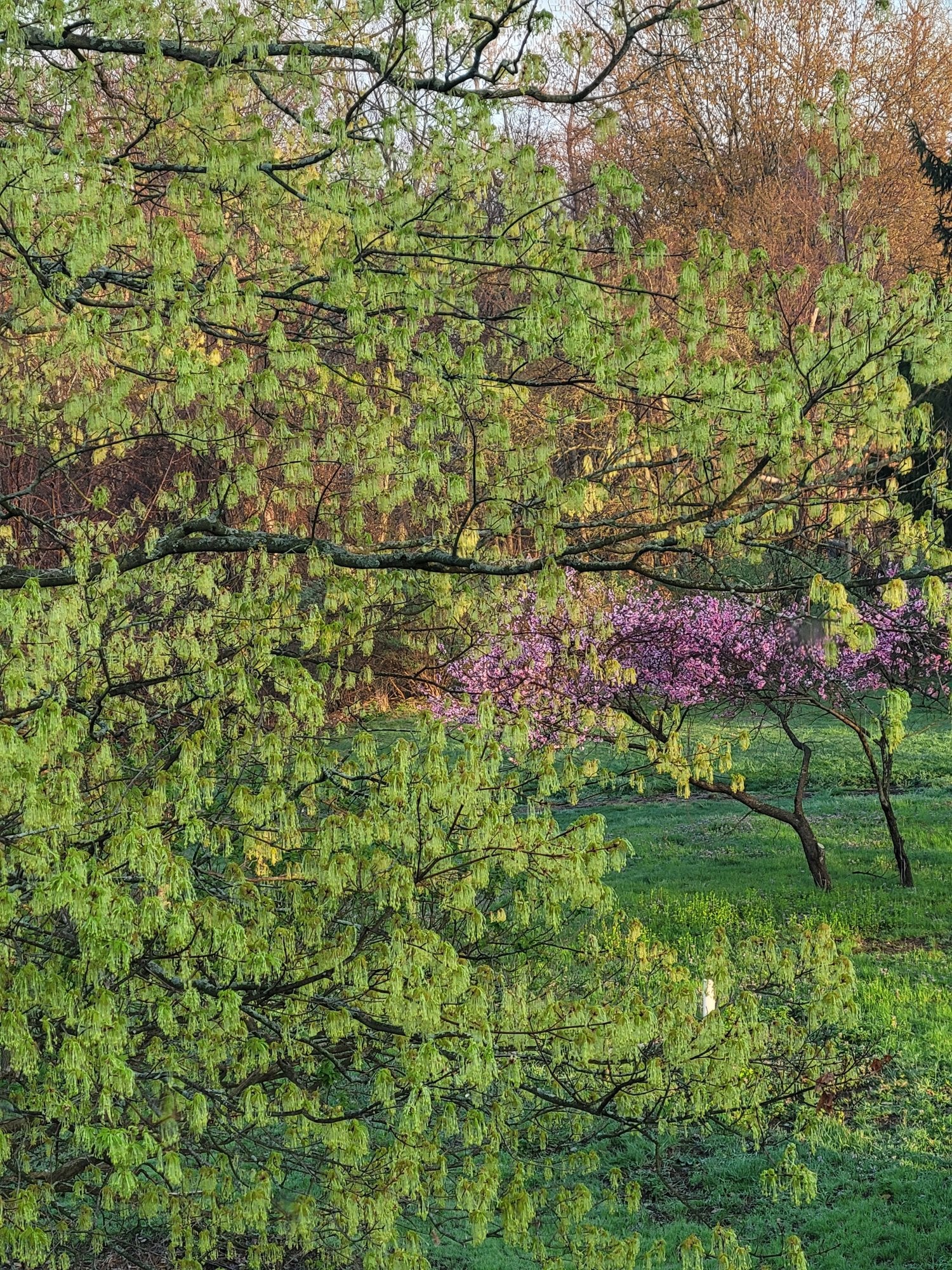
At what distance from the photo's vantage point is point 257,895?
428 cm

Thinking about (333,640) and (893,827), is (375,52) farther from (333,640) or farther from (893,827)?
(893,827)

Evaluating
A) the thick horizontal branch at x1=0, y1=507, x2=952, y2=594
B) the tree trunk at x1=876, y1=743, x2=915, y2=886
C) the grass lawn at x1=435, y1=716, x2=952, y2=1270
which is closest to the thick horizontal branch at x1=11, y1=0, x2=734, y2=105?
the thick horizontal branch at x1=0, y1=507, x2=952, y2=594

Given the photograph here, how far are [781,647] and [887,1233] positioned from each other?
268 inches

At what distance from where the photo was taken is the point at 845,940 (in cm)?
912

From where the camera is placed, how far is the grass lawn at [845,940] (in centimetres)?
718

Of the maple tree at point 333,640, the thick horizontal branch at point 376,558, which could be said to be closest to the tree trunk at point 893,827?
the maple tree at point 333,640

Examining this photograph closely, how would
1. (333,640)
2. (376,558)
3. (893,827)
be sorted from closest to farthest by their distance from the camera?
(333,640) < (376,558) < (893,827)

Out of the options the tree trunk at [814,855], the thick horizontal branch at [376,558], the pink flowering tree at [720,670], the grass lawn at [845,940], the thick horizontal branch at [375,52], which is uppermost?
the thick horizontal branch at [375,52]

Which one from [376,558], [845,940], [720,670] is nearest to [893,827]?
[720,670]

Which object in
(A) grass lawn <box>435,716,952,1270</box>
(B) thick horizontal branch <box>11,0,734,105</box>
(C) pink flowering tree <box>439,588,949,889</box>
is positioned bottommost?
(A) grass lawn <box>435,716,952,1270</box>

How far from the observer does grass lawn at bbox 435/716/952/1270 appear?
7.18m

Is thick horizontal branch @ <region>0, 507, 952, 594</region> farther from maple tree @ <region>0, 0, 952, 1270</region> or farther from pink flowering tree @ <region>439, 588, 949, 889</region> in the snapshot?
pink flowering tree @ <region>439, 588, 949, 889</region>

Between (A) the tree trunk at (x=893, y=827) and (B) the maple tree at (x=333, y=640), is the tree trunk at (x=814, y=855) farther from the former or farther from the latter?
(B) the maple tree at (x=333, y=640)

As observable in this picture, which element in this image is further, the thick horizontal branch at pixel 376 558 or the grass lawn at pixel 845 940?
the grass lawn at pixel 845 940
